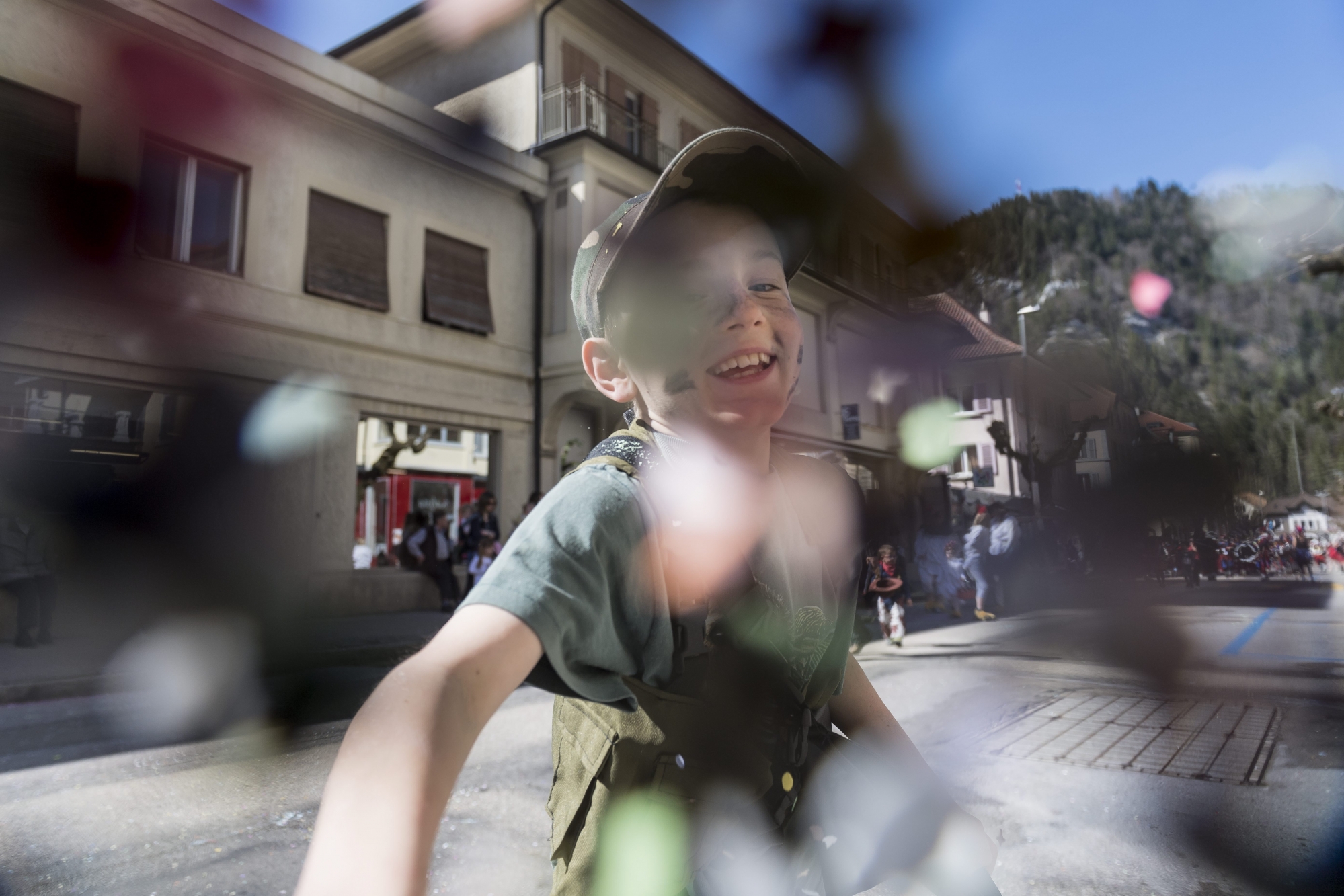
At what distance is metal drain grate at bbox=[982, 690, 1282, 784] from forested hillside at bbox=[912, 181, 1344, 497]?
44 centimetres

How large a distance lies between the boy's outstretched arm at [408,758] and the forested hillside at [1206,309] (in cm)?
78

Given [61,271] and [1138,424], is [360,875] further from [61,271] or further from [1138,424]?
[61,271]

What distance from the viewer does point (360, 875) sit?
0.74ft

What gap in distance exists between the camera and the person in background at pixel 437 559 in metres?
6.83

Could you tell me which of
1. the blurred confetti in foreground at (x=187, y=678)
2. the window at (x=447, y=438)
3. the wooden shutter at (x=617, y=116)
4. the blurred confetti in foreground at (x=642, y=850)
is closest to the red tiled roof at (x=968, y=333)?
the blurred confetti in foreground at (x=642, y=850)

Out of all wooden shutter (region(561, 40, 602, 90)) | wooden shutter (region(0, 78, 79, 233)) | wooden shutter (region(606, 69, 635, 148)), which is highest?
wooden shutter (region(561, 40, 602, 90))

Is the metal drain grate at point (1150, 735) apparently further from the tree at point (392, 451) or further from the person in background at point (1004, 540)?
the tree at point (392, 451)

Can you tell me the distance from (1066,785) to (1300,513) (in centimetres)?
90

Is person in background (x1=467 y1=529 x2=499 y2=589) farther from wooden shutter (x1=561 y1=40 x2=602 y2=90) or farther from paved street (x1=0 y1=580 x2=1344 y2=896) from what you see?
wooden shutter (x1=561 y1=40 x2=602 y2=90)

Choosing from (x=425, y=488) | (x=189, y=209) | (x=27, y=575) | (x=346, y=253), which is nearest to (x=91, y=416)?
(x=27, y=575)

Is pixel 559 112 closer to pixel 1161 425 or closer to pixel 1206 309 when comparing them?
pixel 1206 309

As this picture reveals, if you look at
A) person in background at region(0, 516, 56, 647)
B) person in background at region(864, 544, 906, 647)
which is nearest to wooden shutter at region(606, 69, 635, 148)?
person in background at region(0, 516, 56, 647)

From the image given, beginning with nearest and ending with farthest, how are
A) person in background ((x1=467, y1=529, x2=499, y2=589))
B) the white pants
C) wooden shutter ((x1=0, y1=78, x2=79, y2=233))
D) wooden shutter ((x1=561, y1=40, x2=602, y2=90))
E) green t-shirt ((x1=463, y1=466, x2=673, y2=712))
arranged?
green t-shirt ((x1=463, y1=466, x2=673, y2=712))
the white pants
wooden shutter ((x1=0, y1=78, x2=79, y2=233))
person in background ((x1=467, y1=529, x2=499, y2=589))
wooden shutter ((x1=561, y1=40, x2=602, y2=90))

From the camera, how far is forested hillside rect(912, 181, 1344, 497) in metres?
0.75
